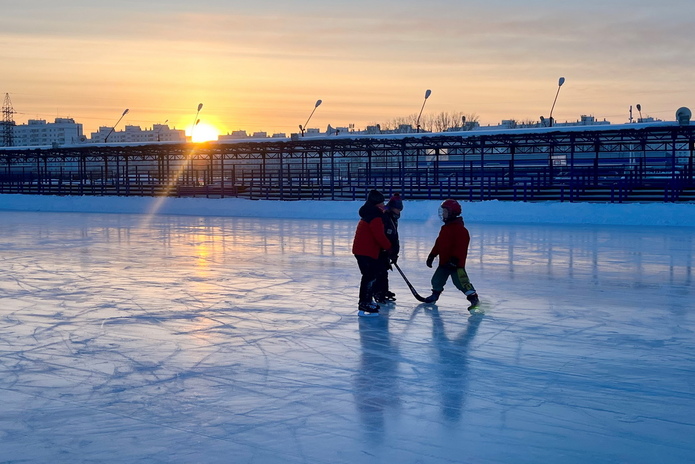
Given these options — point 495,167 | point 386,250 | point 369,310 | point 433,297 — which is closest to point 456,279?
point 433,297

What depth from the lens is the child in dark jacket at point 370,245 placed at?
843cm

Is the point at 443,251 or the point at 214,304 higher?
the point at 443,251

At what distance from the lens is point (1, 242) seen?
18.3 m

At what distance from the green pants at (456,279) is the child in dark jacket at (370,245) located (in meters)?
0.90

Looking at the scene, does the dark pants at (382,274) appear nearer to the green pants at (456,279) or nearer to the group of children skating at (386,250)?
the group of children skating at (386,250)

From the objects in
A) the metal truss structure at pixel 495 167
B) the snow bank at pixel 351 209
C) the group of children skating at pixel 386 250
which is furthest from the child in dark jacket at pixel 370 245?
the metal truss structure at pixel 495 167

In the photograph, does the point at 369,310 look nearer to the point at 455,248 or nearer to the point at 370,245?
the point at 370,245

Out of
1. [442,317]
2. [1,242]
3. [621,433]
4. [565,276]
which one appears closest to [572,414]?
[621,433]

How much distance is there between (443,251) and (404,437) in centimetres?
461

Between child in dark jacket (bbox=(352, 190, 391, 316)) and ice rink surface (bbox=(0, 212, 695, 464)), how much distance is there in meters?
0.26

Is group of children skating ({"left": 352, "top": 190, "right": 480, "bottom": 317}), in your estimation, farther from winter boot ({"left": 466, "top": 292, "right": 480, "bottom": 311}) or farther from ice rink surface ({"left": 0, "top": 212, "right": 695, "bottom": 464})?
ice rink surface ({"left": 0, "top": 212, "right": 695, "bottom": 464})

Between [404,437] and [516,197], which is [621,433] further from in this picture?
[516,197]

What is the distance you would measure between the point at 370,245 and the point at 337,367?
252 centimetres

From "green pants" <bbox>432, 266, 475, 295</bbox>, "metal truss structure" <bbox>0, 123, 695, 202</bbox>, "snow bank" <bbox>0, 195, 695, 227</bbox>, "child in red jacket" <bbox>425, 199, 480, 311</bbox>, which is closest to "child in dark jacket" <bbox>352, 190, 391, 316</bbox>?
"child in red jacket" <bbox>425, 199, 480, 311</bbox>
